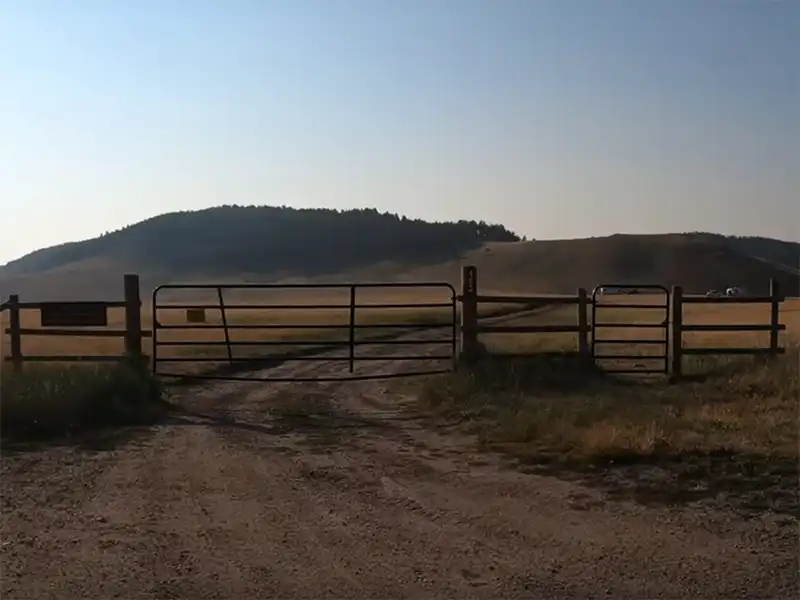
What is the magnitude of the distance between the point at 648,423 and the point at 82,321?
9580 mm

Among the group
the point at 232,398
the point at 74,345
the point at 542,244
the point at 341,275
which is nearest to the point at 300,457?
the point at 232,398

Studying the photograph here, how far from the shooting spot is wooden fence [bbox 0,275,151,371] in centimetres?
1518

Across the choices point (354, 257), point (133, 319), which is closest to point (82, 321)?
point (133, 319)

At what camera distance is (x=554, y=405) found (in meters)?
12.1

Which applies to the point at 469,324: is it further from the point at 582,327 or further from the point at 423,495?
the point at 423,495

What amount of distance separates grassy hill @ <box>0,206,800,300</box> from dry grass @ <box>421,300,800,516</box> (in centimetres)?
9031

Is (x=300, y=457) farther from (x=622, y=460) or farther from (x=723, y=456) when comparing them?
(x=723, y=456)

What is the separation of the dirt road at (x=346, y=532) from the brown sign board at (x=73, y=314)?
5.88m

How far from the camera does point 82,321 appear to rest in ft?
52.6

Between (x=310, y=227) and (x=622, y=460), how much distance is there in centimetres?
15046

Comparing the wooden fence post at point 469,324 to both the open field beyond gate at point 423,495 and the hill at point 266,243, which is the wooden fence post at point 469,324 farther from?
the hill at point 266,243

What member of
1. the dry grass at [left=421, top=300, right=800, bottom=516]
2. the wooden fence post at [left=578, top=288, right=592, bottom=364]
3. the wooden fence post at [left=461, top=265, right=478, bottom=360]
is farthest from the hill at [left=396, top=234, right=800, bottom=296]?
the dry grass at [left=421, top=300, right=800, bottom=516]

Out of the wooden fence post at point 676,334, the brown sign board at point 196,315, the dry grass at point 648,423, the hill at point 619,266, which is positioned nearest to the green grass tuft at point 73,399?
the dry grass at point 648,423

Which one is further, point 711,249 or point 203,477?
point 711,249
